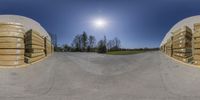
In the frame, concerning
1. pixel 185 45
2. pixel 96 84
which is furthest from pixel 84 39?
pixel 96 84

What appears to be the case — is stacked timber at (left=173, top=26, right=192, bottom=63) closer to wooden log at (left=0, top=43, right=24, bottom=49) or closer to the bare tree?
the bare tree

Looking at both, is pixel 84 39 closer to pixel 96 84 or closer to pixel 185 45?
pixel 185 45

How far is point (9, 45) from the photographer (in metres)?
7.07

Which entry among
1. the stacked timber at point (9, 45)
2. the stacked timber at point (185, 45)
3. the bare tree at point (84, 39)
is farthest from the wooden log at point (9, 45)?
the stacked timber at point (185, 45)

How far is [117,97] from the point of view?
4449 mm

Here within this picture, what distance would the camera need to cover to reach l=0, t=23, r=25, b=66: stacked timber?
23.0 feet

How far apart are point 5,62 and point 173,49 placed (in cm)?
828

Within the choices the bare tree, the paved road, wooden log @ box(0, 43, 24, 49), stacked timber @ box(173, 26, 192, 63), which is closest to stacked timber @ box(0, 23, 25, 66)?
wooden log @ box(0, 43, 24, 49)

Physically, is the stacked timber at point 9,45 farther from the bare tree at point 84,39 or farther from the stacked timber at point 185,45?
the stacked timber at point 185,45

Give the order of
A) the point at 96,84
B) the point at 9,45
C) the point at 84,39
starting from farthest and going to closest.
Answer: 1. the point at 84,39
2. the point at 9,45
3. the point at 96,84

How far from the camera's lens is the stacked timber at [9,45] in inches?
276

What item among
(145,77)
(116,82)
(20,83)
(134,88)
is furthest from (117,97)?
(20,83)

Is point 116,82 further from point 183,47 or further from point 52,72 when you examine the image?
point 183,47

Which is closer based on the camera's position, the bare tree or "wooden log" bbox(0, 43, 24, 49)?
"wooden log" bbox(0, 43, 24, 49)
